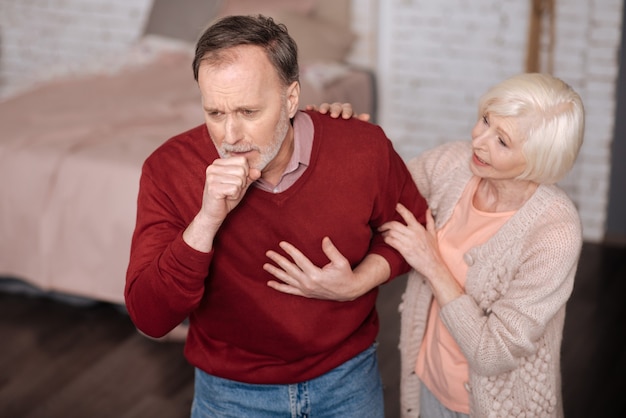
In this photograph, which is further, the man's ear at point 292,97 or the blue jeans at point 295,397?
the blue jeans at point 295,397

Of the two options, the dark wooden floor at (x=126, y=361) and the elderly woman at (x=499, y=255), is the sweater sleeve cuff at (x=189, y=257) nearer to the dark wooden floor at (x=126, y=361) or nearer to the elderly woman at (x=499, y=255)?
the elderly woman at (x=499, y=255)

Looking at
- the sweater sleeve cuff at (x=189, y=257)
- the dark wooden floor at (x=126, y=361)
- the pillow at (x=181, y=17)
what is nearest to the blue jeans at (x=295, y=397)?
the sweater sleeve cuff at (x=189, y=257)

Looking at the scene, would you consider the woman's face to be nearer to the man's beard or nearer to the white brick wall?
the man's beard

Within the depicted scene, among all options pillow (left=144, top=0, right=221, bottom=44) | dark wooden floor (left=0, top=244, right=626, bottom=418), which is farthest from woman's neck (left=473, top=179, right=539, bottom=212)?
pillow (left=144, top=0, right=221, bottom=44)

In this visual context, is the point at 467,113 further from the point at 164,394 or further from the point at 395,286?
the point at 164,394

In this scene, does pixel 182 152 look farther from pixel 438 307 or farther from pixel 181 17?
pixel 181 17

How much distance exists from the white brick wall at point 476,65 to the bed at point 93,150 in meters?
0.22

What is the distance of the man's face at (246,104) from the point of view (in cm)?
166

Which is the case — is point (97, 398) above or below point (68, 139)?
below

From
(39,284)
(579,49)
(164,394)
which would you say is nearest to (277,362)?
(164,394)

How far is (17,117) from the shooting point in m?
4.29

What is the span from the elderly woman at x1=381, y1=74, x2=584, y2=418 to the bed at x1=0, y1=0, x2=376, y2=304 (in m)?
1.86

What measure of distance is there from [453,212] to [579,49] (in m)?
2.67

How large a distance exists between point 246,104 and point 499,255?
2.16 ft
